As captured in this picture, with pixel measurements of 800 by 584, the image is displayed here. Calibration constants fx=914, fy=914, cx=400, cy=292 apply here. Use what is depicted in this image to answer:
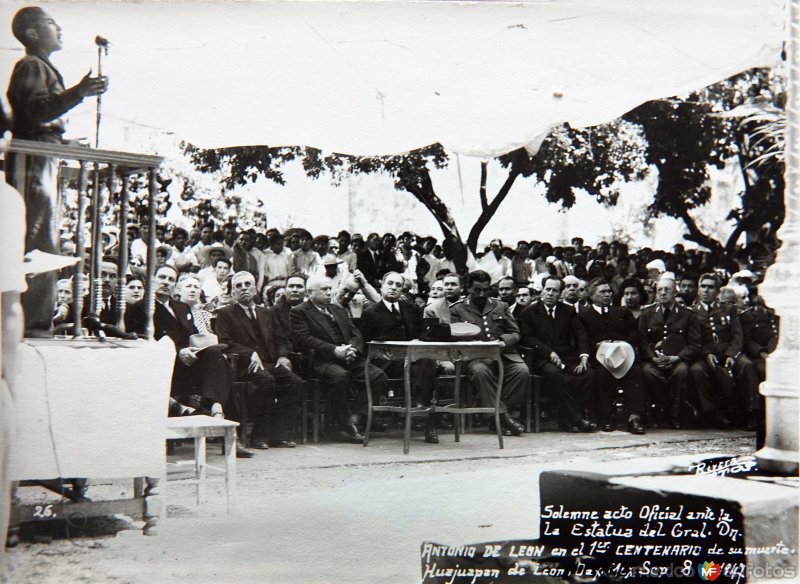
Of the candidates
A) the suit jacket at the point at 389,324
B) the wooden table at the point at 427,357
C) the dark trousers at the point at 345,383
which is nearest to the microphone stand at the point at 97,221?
the dark trousers at the point at 345,383

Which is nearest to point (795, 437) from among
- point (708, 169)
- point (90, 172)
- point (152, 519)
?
point (708, 169)

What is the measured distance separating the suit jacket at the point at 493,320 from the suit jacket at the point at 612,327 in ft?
1.69

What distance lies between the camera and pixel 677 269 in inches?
247

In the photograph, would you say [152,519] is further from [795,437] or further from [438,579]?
[795,437]

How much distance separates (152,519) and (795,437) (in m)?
3.14

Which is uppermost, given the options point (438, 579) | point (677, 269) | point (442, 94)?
point (442, 94)

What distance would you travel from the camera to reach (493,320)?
6.44 metres

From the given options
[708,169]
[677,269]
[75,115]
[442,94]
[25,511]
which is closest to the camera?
[25,511]

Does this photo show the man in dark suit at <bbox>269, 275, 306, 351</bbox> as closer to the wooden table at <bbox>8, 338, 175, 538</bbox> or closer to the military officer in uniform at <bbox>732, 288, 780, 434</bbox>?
the wooden table at <bbox>8, 338, 175, 538</bbox>

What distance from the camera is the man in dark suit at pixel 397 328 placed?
6.07 meters

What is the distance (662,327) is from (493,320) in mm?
1177

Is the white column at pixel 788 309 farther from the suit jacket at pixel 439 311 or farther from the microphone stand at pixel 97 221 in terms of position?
the microphone stand at pixel 97 221

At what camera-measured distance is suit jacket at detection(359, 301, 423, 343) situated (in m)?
6.04

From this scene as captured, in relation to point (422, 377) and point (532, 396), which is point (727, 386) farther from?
point (422, 377)
